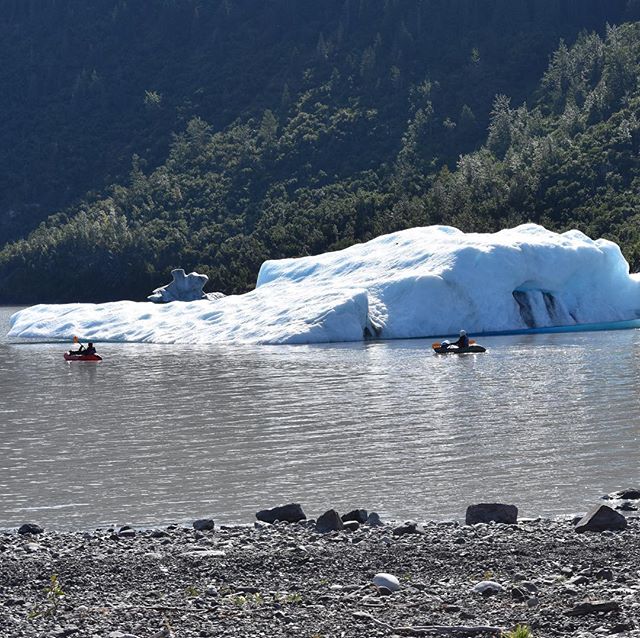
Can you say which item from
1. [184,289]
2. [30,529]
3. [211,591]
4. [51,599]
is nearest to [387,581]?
[211,591]

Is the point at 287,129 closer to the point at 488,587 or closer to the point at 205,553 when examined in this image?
the point at 205,553

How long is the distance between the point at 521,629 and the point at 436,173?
8984 cm

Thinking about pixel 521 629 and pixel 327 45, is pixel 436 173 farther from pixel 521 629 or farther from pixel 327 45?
pixel 521 629

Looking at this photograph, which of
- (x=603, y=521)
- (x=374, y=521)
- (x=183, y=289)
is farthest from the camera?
(x=183, y=289)

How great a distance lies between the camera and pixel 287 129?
113m

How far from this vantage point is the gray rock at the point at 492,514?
1499cm

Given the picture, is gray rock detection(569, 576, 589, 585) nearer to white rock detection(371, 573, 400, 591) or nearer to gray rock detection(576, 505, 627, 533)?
white rock detection(371, 573, 400, 591)

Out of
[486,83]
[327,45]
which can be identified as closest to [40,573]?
[486,83]

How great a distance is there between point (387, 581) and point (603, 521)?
3.36 metres

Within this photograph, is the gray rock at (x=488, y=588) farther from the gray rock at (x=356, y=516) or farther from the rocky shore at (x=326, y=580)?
the gray rock at (x=356, y=516)

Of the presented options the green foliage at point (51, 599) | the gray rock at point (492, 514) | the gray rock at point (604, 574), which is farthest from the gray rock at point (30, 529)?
the gray rock at point (604, 574)

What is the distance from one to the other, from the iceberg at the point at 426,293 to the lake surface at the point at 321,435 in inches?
266

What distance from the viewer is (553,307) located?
167 ft

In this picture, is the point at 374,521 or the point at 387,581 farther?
the point at 374,521
